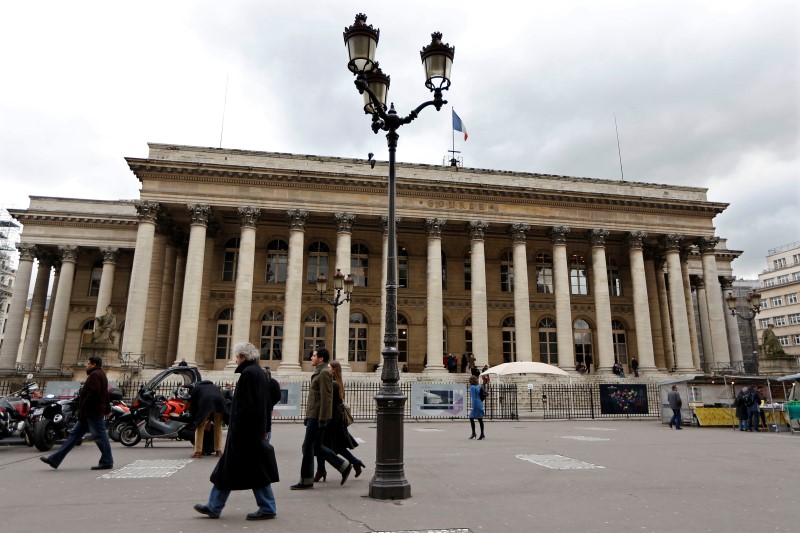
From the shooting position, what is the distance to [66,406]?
Result: 37.4 ft

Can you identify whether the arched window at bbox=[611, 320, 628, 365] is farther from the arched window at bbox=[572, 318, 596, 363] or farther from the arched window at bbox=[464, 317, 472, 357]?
the arched window at bbox=[464, 317, 472, 357]

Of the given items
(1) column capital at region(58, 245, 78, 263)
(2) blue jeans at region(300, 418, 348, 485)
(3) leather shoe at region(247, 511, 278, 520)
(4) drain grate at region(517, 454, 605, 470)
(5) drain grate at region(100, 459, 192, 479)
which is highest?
(1) column capital at region(58, 245, 78, 263)

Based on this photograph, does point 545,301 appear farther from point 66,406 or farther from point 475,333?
point 66,406

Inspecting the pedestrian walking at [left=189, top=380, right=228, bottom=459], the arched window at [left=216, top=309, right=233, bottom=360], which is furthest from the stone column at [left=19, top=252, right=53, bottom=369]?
the pedestrian walking at [left=189, top=380, right=228, bottom=459]

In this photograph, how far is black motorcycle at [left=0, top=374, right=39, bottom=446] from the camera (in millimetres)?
10867

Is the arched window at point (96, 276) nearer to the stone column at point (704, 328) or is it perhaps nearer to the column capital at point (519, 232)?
the column capital at point (519, 232)

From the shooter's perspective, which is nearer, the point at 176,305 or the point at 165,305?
the point at 165,305

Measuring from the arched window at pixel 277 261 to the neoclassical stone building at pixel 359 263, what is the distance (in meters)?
0.12

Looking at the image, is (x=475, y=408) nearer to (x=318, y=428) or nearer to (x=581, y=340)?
(x=318, y=428)

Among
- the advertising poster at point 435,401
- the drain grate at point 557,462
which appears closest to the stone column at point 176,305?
the advertising poster at point 435,401

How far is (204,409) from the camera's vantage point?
973cm

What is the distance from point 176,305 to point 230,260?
405 centimetres

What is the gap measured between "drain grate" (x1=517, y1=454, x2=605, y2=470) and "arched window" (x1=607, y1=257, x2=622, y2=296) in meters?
29.0

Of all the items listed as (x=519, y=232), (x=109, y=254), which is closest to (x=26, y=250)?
(x=109, y=254)
